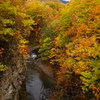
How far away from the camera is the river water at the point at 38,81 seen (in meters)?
19.0

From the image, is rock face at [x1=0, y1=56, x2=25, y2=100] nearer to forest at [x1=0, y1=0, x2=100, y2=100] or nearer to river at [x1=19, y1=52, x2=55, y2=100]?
forest at [x1=0, y1=0, x2=100, y2=100]

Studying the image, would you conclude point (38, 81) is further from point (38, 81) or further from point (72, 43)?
point (72, 43)

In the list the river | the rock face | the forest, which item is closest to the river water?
the river

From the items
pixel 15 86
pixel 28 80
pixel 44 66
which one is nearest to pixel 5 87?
pixel 15 86

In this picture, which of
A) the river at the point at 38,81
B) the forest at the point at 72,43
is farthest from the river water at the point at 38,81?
the forest at the point at 72,43

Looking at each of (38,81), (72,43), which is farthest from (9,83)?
(38,81)

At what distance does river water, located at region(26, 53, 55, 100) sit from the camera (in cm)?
1897

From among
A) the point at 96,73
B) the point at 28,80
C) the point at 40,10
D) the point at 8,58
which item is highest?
the point at 40,10

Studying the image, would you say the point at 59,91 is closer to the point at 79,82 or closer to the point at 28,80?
the point at 79,82

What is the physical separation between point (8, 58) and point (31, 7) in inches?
1301

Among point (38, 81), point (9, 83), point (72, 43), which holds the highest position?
point (72, 43)

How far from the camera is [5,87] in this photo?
36.9 feet

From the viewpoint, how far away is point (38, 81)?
23266 millimetres

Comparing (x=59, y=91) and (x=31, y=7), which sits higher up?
(x=31, y=7)
